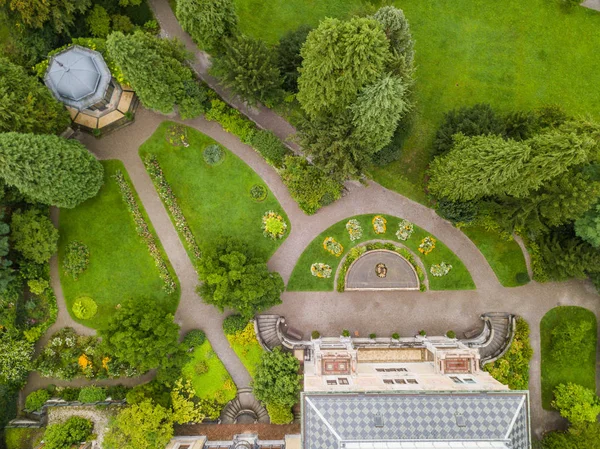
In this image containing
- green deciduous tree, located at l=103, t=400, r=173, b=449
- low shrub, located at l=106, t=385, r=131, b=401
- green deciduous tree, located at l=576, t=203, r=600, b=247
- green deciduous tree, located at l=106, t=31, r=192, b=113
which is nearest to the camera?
green deciduous tree, located at l=106, t=31, r=192, b=113

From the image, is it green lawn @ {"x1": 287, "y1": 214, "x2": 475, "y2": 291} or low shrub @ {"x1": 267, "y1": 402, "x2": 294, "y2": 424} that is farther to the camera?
green lawn @ {"x1": 287, "y1": 214, "x2": 475, "y2": 291}

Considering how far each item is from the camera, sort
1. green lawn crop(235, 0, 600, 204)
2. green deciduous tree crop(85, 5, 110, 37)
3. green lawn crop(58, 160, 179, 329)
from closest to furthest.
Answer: green deciduous tree crop(85, 5, 110, 37) → green lawn crop(58, 160, 179, 329) → green lawn crop(235, 0, 600, 204)

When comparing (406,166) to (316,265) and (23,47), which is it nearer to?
(316,265)

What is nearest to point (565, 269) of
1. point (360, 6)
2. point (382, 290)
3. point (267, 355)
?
point (382, 290)

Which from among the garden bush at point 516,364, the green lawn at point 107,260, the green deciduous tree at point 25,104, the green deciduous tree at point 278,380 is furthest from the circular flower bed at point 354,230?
the green deciduous tree at point 25,104

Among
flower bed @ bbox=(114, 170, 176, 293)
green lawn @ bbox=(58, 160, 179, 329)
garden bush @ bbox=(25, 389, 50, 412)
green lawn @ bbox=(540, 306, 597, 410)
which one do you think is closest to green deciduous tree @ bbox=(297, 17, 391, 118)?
flower bed @ bbox=(114, 170, 176, 293)

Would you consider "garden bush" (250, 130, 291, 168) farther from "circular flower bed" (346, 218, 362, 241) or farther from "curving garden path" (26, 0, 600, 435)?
"circular flower bed" (346, 218, 362, 241)

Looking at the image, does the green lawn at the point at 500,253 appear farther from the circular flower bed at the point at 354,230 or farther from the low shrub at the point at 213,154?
the low shrub at the point at 213,154
